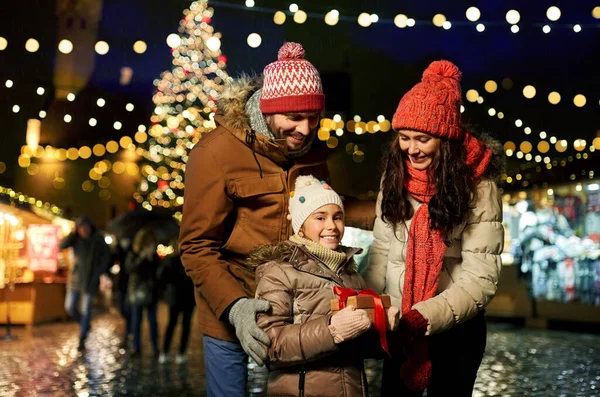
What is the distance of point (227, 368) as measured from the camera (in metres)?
4.66

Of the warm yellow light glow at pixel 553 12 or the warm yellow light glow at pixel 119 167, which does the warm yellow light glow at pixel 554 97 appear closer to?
the warm yellow light glow at pixel 553 12

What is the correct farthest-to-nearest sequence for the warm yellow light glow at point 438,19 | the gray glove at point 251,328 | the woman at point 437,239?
1. the warm yellow light glow at point 438,19
2. the woman at point 437,239
3. the gray glove at point 251,328

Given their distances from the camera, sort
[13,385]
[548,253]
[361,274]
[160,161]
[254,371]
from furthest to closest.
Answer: [160,161] < [548,253] < [254,371] < [13,385] < [361,274]

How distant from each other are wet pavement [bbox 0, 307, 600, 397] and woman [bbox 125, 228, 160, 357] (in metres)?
0.46

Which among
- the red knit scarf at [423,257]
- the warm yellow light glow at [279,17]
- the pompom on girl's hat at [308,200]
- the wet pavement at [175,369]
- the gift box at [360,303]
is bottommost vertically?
the wet pavement at [175,369]

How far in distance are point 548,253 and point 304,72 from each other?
52.8 ft

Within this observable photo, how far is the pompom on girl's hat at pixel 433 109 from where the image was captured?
4520 mm

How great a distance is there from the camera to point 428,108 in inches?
178

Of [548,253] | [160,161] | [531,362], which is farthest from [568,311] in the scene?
[160,161]

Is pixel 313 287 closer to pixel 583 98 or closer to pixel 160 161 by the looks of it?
pixel 583 98

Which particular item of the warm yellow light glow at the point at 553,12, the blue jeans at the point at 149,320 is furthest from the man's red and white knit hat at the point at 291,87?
the blue jeans at the point at 149,320

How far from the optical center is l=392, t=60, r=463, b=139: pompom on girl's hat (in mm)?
4520

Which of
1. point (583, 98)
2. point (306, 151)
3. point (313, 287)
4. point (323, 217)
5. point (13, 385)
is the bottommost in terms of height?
point (13, 385)

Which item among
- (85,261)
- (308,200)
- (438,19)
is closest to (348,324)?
(308,200)
